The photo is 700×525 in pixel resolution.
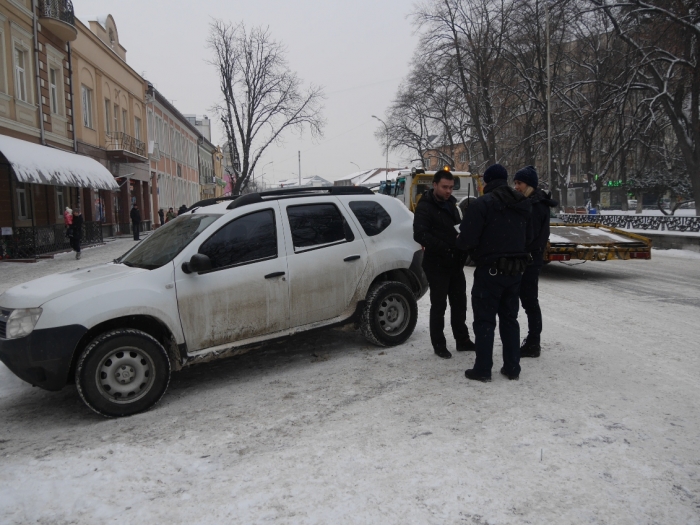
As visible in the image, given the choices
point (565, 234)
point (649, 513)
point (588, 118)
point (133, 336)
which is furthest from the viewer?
point (588, 118)

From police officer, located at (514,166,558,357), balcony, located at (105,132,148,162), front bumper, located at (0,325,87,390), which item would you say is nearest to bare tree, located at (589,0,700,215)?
police officer, located at (514,166,558,357)

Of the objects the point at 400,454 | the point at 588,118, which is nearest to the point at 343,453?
the point at 400,454

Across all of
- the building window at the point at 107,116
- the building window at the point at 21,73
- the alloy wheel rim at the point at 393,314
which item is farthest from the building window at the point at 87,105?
the alloy wheel rim at the point at 393,314

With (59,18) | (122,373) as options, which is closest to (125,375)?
(122,373)

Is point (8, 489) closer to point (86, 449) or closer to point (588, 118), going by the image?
point (86, 449)

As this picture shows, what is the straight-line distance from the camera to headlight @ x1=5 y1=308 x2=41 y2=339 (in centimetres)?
407

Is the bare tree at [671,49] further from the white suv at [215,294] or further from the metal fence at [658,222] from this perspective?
the white suv at [215,294]

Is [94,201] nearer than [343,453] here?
No

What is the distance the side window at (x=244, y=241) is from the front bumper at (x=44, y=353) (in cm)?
126

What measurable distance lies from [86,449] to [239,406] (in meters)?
1.16

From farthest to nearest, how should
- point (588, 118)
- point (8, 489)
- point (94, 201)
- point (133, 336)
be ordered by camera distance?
point (94, 201)
point (588, 118)
point (133, 336)
point (8, 489)

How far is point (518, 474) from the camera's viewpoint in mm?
3178

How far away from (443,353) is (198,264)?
8.63 feet

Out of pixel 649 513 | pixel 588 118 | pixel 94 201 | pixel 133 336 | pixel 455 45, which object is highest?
pixel 455 45
